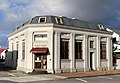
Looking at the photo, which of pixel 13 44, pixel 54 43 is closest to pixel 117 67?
pixel 54 43

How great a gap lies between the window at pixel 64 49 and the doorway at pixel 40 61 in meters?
2.23

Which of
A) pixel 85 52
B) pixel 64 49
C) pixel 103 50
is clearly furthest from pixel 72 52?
pixel 103 50

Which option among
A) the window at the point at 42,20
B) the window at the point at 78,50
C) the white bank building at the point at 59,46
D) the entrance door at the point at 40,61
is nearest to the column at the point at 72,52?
the white bank building at the point at 59,46

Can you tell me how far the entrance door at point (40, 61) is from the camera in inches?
1312

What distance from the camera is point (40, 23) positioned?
3350 centimetres

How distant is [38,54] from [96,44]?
9.25 m

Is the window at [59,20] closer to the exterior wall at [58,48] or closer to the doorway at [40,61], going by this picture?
the exterior wall at [58,48]

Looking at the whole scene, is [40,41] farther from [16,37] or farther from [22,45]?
[16,37]

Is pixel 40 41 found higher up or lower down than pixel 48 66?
higher up

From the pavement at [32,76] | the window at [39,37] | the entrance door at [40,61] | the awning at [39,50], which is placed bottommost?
the pavement at [32,76]

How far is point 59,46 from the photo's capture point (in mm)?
33438

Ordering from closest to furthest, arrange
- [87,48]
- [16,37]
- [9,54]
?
[87,48] → [16,37] → [9,54]

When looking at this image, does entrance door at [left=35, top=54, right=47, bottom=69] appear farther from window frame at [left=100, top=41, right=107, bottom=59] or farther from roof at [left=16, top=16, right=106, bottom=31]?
window frame at [left=100, top=41, right=107, bottom=59]

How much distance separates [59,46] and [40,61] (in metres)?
3.01
